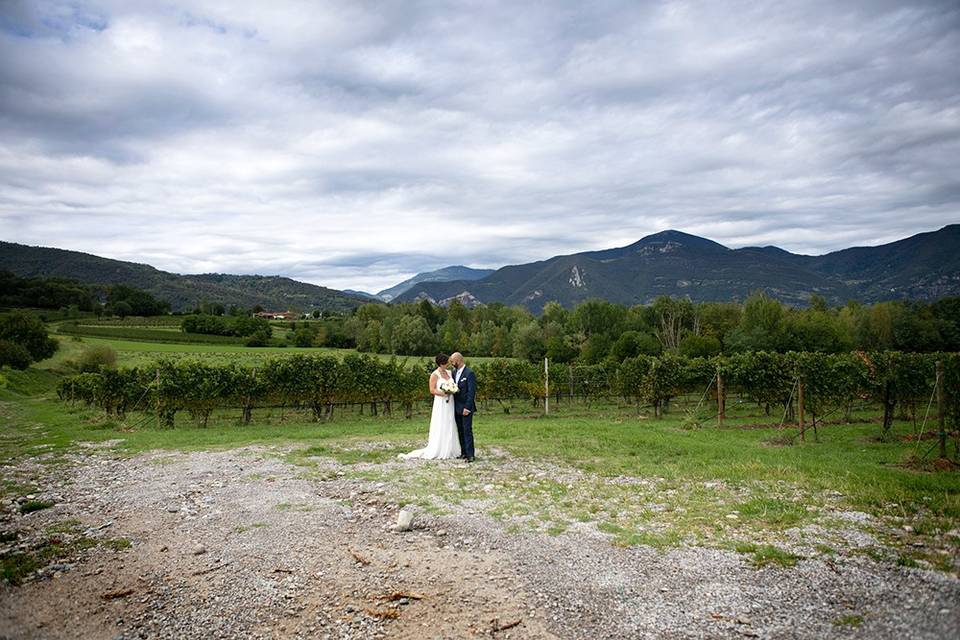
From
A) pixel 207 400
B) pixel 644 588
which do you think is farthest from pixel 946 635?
pixel 207 400

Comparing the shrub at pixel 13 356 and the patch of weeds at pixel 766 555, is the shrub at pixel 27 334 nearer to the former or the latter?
the shrub at pixel 13 356

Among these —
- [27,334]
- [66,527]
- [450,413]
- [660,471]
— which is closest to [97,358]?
[27,334]

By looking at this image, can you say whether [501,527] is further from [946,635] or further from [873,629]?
[946,635]

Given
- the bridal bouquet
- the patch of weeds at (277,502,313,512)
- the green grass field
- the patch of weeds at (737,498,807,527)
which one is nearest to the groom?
the bridal bouquet

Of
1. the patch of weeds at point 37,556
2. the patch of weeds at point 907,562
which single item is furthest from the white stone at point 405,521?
the patch of weeds at point 907,562

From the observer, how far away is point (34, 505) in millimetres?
8195

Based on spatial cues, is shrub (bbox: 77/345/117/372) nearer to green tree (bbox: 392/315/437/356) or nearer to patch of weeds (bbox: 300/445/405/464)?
green tree (bbox: 392/315/437/356)

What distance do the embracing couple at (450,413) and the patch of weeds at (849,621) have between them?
7953mm

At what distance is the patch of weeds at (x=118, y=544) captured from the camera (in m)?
6.59

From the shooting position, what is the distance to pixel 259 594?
5301 millimetres

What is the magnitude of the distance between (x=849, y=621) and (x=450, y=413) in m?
8.51

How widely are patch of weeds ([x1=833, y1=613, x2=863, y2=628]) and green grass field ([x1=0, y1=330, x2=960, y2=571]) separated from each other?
1.29m

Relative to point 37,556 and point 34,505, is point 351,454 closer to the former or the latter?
point 34,505

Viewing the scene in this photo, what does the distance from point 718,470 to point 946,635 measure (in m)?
6.33
